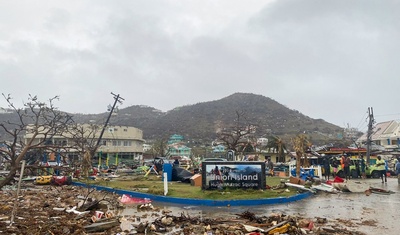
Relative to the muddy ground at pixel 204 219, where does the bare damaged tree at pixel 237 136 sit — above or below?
above

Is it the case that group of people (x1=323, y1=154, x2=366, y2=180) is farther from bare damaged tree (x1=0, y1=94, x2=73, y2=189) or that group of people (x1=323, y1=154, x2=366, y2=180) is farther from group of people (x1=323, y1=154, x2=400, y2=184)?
bare damaged tree (x1=0, y1=94, x2=73, y2=189)

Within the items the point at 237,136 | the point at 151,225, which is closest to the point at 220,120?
the point at 237,136

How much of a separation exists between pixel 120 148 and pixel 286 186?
61.9 meters

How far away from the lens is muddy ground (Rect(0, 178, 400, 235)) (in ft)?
26.1

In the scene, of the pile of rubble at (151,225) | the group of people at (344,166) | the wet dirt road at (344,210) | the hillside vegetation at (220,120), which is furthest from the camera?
the hillside vegetation at (220,120)

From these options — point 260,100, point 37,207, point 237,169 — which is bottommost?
point 37,207

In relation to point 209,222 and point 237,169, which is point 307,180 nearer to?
point 237,169

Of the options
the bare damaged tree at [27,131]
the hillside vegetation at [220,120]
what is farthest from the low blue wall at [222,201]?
the hillside vegetation at [220,120]

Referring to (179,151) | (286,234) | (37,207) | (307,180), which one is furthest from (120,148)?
(286,234)

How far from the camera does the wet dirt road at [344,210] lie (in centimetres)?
901

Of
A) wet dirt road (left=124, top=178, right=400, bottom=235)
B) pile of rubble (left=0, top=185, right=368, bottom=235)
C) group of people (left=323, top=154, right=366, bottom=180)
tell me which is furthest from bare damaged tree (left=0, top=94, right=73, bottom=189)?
group of people (left=323, top=154, right=366, bottom=180)

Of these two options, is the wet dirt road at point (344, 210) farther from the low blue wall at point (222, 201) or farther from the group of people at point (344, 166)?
the group of people at point (344, 166)

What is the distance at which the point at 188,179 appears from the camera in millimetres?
20781

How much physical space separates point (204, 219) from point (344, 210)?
5.14 m
